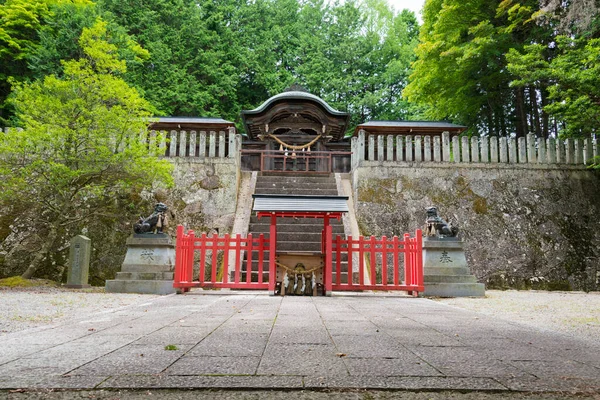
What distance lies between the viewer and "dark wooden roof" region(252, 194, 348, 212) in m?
7.69

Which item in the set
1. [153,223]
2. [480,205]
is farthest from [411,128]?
[153,223]

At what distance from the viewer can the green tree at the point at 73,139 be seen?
384 inches

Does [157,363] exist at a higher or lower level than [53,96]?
lower

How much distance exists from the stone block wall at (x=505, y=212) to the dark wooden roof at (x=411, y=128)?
14.7 feet

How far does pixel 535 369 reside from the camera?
Result: 250 cm

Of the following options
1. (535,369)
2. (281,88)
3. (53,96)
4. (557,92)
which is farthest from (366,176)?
A: (281,88)

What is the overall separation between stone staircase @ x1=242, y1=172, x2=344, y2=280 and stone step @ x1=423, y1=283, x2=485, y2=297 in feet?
7.88

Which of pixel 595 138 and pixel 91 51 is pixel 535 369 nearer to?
pixel 91 51

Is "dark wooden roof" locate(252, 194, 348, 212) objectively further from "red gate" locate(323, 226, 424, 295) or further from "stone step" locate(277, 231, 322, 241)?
"stone step" locate(277, 231, 322, 241)

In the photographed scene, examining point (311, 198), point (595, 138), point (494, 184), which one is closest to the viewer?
point (311, 198)

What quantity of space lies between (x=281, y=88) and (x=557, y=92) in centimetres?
1776

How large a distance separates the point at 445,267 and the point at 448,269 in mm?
75

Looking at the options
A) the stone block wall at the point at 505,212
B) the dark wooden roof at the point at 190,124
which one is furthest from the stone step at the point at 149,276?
the dark wooden roof at the point at 190,124

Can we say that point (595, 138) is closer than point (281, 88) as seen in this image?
Yes
